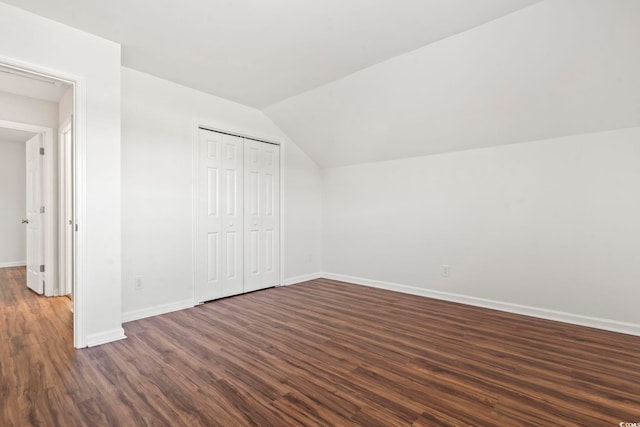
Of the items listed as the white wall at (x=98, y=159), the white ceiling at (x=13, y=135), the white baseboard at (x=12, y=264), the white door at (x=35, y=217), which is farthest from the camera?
the white baseboard at (x=12, y=264)

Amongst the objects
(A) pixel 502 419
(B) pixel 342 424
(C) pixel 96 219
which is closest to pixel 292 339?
(B) pixel 342 424

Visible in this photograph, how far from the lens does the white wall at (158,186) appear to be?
3.22m

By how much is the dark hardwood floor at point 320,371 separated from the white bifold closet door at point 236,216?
72cm

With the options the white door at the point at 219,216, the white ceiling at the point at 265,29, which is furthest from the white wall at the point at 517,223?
the white door at the point at 219,216

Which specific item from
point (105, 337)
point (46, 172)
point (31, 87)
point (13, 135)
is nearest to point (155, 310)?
point (105, 337)

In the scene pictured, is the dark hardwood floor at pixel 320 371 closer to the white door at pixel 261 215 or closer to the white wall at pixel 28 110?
the white door at pixel 261 215

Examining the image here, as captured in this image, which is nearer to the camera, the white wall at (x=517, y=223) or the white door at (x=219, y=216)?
the white wall at (x=517, y=223)

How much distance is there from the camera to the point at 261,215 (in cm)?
455

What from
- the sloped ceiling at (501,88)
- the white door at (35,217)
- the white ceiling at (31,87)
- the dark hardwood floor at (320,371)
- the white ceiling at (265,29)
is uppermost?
the white ceiling at (265,29)

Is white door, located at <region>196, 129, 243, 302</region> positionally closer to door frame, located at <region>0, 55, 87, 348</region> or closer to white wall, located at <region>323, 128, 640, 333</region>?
door frame, located at <region>0, 55, 87, 348</region>

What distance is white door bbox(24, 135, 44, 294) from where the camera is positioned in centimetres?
414

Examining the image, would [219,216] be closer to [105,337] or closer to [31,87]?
[105,337]

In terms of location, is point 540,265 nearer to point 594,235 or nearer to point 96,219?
point 594,235

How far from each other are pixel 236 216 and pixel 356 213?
1877mm
